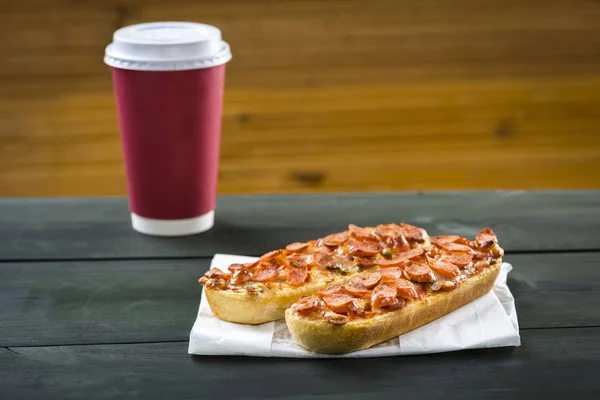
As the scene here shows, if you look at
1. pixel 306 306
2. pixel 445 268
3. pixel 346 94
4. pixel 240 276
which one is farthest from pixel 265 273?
pixel 346 94

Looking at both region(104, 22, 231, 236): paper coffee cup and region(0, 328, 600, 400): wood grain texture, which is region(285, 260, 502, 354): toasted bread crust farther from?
region(104, 22, 231, 236): paper coffee cup

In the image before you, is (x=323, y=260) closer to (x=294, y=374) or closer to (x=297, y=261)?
(x=297, y=261)

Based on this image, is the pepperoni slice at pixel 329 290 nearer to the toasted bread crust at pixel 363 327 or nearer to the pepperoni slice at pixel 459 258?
the toasted bread crust at pixel 363 327

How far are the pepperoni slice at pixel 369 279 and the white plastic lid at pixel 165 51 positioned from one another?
0.60 m

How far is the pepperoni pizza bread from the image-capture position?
1.23 meters

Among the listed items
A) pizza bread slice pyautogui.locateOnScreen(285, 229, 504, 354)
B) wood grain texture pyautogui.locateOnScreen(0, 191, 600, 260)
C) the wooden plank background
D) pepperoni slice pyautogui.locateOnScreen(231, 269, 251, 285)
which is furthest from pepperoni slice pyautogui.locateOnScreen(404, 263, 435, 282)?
the wooden plank background

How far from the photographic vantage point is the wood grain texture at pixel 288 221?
5.52 feet

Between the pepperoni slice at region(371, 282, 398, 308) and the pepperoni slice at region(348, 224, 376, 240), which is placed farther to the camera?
the pepperoni slice at region(348, 224, 376, 240)

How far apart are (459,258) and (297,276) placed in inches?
10.3

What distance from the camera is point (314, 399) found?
3.66ft

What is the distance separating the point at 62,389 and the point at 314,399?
32 cm

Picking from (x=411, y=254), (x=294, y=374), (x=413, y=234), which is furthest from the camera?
(x=413, y=234)

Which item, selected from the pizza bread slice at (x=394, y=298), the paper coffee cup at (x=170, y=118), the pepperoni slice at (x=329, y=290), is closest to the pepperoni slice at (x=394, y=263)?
the pizza bread slice at (x=394, y=298)

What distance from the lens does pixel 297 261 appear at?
4.65 feet
